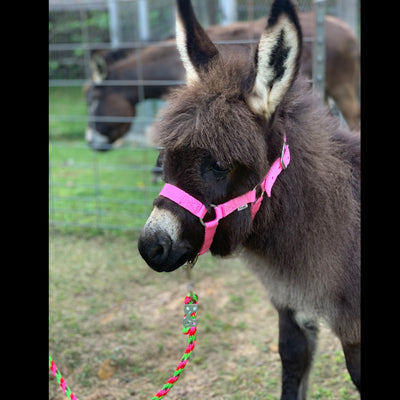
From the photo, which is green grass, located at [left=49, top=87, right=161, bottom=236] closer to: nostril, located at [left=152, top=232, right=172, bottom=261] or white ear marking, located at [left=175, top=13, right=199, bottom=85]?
white ear marking, located at [left=175, top=13, right=199, bottom=85]

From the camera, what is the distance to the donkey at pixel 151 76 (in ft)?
20.4

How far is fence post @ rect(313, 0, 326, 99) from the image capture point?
394cm

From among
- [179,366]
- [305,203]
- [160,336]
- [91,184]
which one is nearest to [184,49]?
[305,203]

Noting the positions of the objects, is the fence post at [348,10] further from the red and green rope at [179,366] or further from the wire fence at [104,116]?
the red and green rope at [179,366]

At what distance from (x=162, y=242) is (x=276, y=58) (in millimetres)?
876

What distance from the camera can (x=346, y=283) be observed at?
2.36 m

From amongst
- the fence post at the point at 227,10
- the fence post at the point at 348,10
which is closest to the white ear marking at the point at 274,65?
the fence post at the point at 227,10

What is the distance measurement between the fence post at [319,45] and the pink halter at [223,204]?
1.92 metres

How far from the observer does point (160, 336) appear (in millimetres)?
3770

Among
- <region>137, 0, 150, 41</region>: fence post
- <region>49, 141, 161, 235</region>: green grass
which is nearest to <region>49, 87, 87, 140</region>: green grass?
<region>49, 141, 161, 235</region>: green grass

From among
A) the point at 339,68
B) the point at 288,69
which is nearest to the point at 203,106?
the point at 288,69

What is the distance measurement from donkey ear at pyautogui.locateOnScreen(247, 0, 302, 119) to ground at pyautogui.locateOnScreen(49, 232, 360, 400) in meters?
1.29
